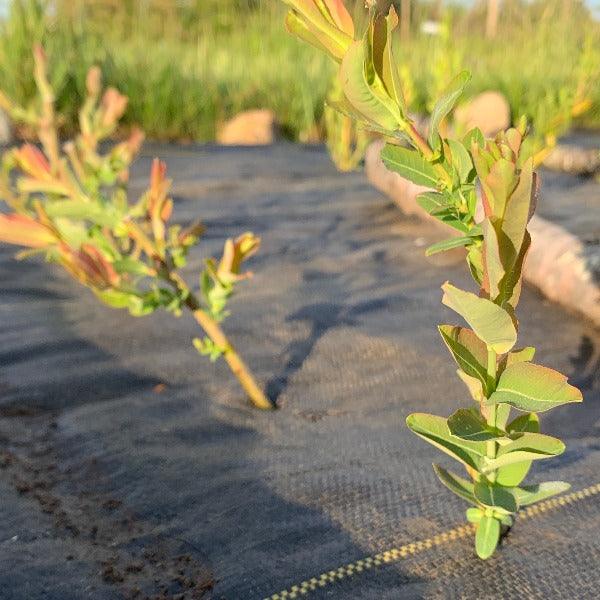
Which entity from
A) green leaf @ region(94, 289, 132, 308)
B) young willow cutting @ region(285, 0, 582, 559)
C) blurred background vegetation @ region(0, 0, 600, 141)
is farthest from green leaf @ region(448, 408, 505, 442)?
blurred background vegetation @ region(0, 0, 600, 141)

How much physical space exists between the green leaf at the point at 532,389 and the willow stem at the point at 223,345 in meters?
0.81

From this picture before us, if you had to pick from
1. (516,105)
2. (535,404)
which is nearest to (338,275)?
(535,404)

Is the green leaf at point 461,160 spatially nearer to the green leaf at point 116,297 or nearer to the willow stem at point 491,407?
the willow stem at point 491,407

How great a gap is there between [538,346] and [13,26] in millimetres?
5760

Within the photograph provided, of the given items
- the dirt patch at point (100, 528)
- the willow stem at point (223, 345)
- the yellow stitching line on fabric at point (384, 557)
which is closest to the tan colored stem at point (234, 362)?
the willow stem at point (223, 345)

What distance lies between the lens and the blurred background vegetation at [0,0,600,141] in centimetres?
645

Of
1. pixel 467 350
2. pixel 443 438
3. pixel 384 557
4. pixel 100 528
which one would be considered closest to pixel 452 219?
A: pixel 467 350

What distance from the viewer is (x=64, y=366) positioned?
188cm

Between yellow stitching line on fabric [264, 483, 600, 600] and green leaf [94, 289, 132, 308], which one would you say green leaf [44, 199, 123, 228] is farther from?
yellow stitching line on fabric [264, 483, 600, 600]

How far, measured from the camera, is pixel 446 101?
741 mm

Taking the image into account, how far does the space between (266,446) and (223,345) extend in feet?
0.76

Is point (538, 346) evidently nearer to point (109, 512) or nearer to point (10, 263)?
point (109, 512)

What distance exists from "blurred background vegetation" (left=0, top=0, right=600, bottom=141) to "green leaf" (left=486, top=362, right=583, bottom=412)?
3.05 meters

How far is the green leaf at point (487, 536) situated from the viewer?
92 centimetres
